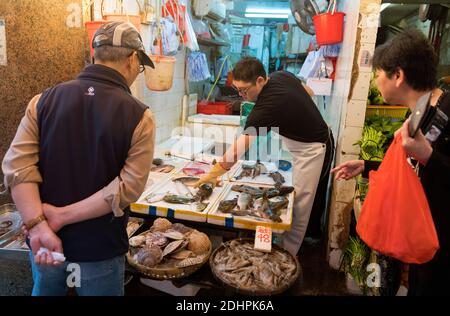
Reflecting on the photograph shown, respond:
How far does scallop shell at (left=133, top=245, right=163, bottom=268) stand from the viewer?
1.99 meters

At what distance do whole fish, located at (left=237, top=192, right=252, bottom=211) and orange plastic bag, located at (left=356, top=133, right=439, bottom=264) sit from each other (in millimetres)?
998

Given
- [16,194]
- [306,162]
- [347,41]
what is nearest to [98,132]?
[16,194]

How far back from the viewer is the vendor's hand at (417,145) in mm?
1351

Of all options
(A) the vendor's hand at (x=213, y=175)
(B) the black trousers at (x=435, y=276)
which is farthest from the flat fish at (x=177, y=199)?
(B) the black trousers at (x=435, y=276)

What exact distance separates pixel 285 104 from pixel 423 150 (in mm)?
1564

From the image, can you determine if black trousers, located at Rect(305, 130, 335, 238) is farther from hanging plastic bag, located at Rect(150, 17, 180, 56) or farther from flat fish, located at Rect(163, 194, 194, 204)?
hanging plastic bag, located at Rect(150, 17, 180, 56)

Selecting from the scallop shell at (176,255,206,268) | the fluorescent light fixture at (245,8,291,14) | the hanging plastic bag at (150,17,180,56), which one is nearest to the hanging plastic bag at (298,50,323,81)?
the hanging plastic bag at (150,17,180,56)

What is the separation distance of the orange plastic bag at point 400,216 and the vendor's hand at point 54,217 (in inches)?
55.0

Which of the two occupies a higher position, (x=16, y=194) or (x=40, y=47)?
(x=40, y=47)

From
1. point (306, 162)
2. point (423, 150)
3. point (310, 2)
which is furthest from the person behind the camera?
point (310, 2)

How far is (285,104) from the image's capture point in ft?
9.33

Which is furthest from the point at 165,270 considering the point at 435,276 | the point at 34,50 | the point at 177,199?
the point at 34,50

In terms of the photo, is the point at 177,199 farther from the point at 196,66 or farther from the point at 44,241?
the point at 196,66
